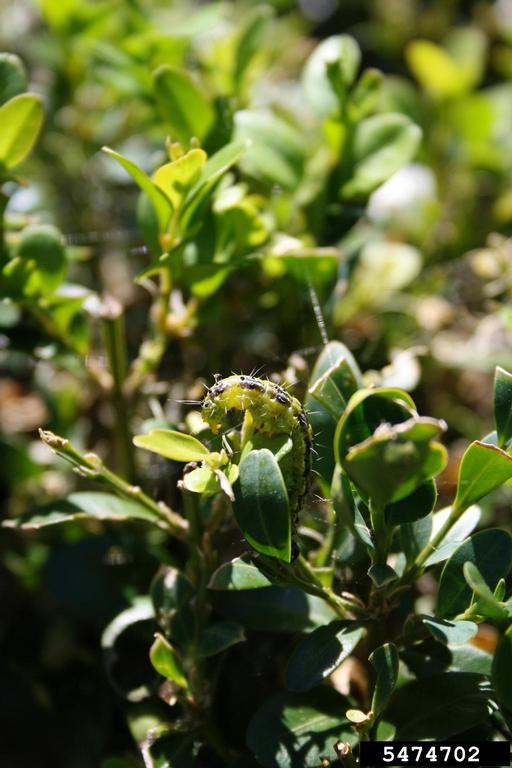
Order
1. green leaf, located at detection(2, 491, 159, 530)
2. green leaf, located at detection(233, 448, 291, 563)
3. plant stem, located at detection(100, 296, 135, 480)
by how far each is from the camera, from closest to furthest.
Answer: green leaf, located at detection(233, 448, 291, 563)
green leaf, located at detection(2, 491, 159, 530)
plant stem, located at detection(100, 296, 135, 480)

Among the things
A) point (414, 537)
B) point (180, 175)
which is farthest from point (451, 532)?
point (180, 175)

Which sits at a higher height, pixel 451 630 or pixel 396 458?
pixel 396 458

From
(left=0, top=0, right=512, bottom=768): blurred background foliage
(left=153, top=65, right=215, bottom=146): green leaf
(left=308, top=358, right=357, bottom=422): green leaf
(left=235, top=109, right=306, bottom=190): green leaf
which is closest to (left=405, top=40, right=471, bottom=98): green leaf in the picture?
(left=0, top=0, right=512, bottom=768): blurred background foliage

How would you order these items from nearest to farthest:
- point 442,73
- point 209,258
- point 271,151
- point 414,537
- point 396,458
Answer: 1. point 396,458
2. point 414,537
3. point 209,258
4. point 271,151
5. point 442,73

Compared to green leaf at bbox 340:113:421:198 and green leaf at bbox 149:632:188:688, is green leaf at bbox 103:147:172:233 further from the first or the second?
green leaf at bbox 149:632:188:688

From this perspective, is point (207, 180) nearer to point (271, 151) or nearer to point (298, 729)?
point (271, 151)

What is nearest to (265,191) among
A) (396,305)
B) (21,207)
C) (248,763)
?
(396,305)

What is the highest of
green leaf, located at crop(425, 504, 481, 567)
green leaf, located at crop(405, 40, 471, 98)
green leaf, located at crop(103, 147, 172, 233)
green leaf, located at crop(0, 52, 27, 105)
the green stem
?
green leaf, located at crop(0, 52, 27, 105)

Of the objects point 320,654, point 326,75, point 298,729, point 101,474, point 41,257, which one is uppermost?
point 326,75
